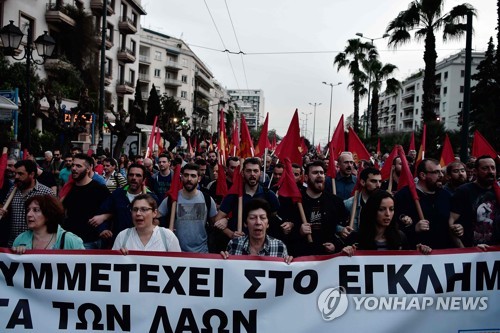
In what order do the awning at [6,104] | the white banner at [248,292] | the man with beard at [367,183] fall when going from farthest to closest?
the awning at [6,104]
the man with beard at [367,183]
the white banner at [248,292]

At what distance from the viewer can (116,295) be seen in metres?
3.70

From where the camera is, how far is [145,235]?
3.96 m

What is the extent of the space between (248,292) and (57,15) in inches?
1112

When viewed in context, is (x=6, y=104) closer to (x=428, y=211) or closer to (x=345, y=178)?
(x=345, y=178)

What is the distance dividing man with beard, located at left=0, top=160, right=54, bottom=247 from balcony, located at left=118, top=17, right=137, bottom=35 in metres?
37.5

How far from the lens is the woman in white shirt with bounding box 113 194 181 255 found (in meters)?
3.91

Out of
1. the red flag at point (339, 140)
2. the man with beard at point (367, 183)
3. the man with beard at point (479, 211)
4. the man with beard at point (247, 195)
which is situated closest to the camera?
the man with beard at point (479, 211)

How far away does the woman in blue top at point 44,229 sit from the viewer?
3.81m

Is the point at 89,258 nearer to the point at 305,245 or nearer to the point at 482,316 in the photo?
the point at 305,245

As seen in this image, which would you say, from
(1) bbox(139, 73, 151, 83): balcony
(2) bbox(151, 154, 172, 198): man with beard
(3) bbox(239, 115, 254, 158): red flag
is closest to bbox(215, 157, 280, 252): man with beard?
(3) bbox(239, 115, 254, 158): red flag

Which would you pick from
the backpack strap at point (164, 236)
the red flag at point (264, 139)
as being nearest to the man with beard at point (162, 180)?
the red flag at point (264, 139)

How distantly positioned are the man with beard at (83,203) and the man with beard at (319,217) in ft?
A: 6.74

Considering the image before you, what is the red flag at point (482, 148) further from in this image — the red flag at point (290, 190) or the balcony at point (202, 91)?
the balcony at point (202, 91)

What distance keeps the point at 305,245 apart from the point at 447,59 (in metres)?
78.0
